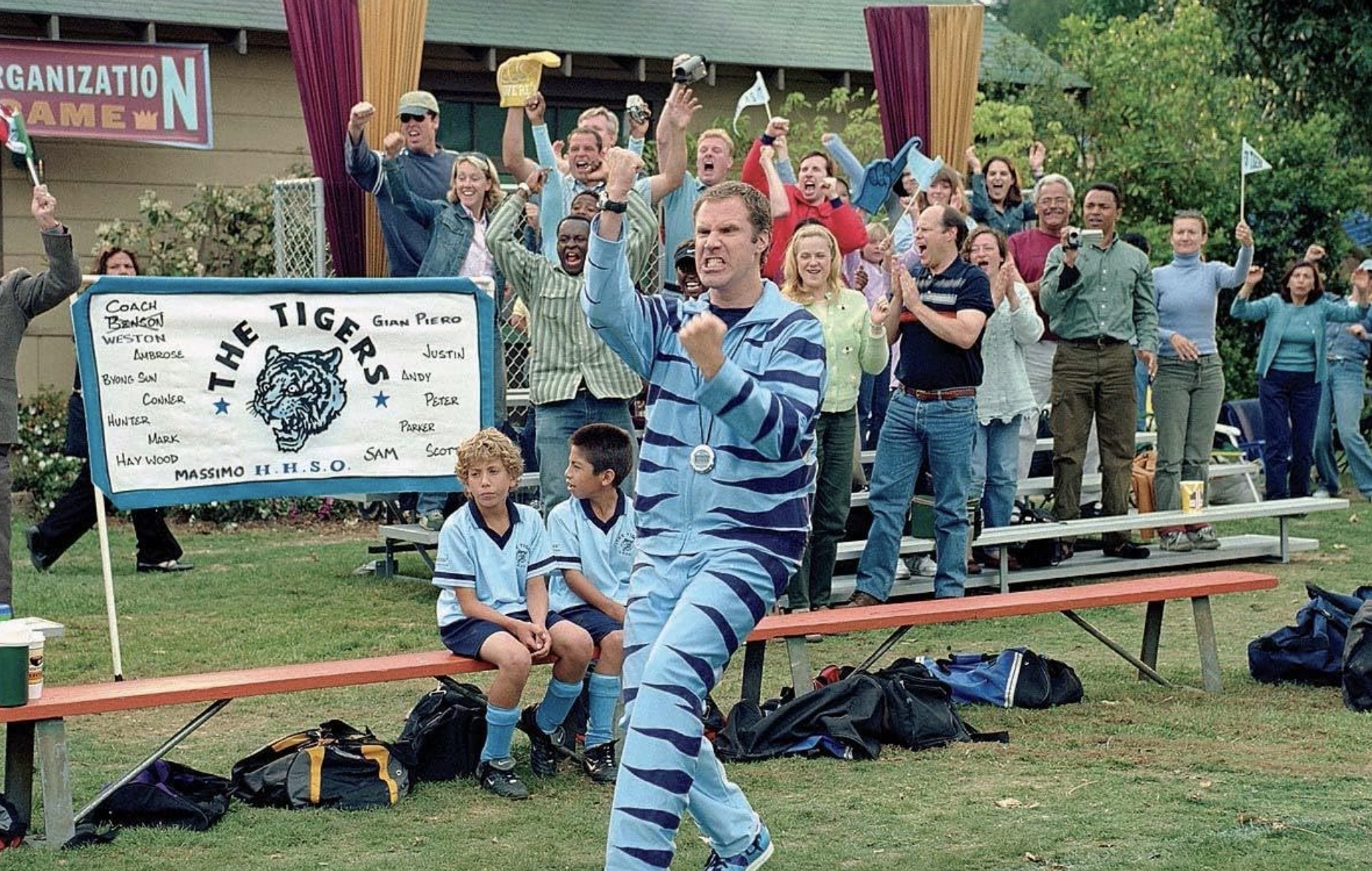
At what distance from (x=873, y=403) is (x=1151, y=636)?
3665 millimetres

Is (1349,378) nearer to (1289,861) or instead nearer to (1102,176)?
(1102,176)

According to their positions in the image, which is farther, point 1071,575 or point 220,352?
point 1071,575

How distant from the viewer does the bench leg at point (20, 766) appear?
21.0 feet

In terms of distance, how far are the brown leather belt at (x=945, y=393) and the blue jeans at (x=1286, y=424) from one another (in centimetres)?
585

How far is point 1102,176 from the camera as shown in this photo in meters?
19.3

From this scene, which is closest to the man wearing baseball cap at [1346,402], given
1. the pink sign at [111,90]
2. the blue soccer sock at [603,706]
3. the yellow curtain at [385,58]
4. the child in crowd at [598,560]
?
the yellow curtain at [385,58]

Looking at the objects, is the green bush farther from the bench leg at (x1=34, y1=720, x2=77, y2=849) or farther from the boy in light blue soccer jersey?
the bench leg at (x1=34, y1=720, x2=77, y2=849)

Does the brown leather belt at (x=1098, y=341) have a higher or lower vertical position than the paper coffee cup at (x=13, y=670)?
higher

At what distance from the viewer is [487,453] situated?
728cm

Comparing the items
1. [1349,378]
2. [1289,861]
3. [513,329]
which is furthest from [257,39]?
[1289,861]

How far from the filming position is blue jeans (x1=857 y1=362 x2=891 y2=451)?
12.2 meters

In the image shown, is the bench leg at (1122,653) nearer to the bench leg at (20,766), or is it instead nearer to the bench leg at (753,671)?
the bench leg at (753,671)

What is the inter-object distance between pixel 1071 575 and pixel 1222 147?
30.2ft

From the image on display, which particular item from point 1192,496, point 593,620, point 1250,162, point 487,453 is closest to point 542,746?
point 593,620
